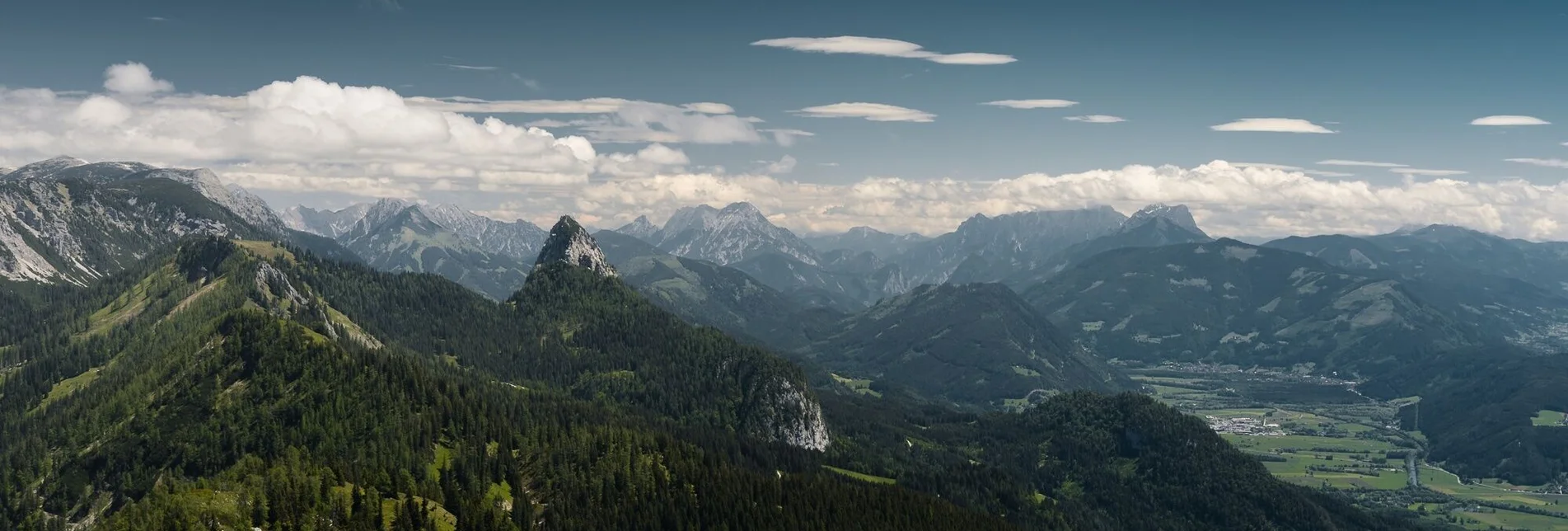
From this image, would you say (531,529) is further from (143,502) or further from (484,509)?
(143,502)

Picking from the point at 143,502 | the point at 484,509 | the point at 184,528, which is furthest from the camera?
the point at 484,509

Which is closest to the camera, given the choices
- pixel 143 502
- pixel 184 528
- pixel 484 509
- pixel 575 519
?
pixel 184 528

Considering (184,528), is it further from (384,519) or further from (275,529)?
(384,519)

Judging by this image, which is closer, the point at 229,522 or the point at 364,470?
the point at 229,522

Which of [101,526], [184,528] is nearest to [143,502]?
[101,526]

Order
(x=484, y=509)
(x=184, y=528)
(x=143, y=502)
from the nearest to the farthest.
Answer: (x=184, y=528) < (x=143, y=502) < (x=484, y=509)

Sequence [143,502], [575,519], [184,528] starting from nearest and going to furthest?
[184,528], [143,502], [575,519]

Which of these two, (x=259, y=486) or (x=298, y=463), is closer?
(x=259, y=486)

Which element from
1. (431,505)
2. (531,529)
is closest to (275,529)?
(431,505)
